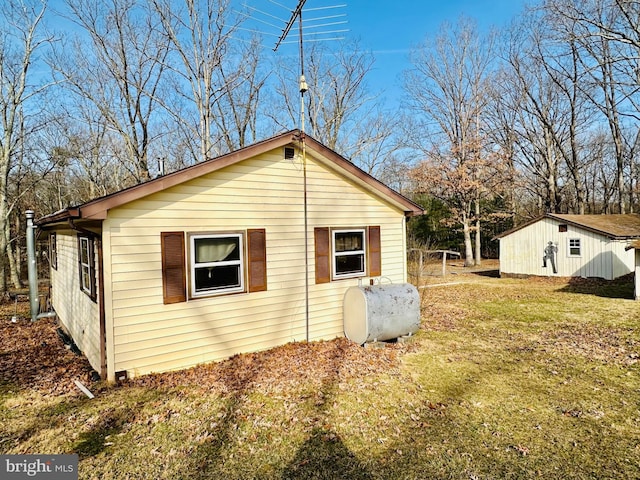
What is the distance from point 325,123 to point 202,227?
1955 cm

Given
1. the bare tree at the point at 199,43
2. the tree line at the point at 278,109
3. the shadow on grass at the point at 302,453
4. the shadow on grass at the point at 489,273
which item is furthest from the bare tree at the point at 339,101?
the shadow on grass at the point at 302,453

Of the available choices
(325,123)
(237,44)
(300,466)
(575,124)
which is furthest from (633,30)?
(300,466)

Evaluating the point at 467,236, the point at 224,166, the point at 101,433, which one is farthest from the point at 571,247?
the point at 101,433

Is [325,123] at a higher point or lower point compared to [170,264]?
higher

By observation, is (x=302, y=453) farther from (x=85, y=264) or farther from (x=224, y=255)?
(x=85, y=264)

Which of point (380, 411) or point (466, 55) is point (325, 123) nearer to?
point (466, 55)

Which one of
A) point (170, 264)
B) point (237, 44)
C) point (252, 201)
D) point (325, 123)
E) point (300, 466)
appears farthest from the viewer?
point (325, 123)

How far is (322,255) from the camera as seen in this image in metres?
8.04

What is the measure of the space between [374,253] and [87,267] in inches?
240

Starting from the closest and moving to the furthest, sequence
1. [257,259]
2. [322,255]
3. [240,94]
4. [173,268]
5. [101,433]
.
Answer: [101,433] → [173,268] → [257,259] → [322,255] → [240,94]

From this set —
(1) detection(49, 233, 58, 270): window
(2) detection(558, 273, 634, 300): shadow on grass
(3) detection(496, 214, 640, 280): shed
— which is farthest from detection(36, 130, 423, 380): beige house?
(3) detection(496, 214, 640, 280): shed

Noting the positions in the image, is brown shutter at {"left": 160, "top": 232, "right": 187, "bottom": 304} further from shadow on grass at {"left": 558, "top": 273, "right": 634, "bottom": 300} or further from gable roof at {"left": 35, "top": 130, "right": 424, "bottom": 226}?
shadow on grass at {"left": 558, "top": 273, "right": 634, "bottom": 300}

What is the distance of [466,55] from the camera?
80.5ft

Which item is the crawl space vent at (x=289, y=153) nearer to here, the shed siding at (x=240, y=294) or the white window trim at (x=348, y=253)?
the shed siding at (x=240, y=294)
